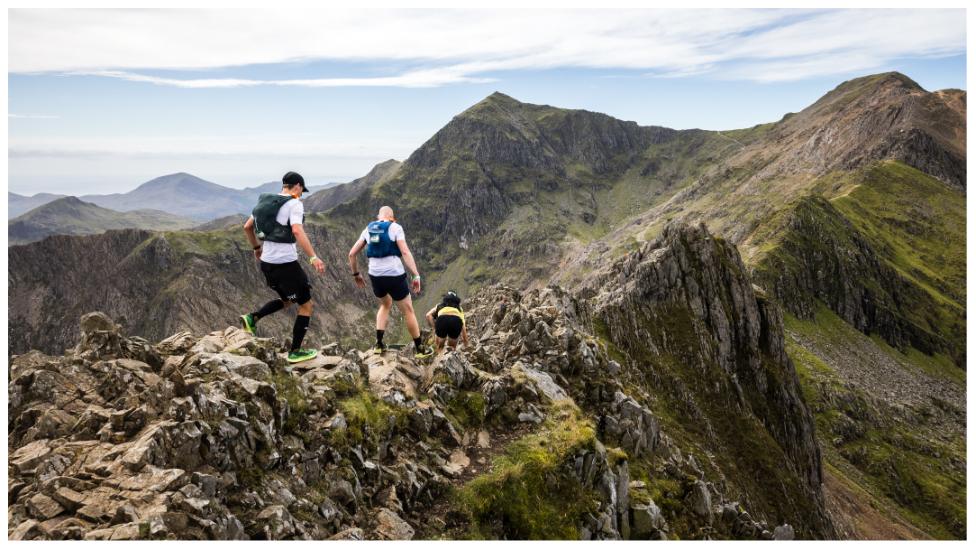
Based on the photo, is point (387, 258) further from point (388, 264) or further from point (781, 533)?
point (781, 533)

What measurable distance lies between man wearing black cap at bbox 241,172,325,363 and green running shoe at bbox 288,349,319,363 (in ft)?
5.67

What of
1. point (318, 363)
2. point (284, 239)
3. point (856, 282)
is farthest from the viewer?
point (856, 282)

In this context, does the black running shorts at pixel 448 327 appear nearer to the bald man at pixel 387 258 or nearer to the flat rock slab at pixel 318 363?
the bald man at pixel 387 258

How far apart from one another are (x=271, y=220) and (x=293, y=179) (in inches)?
55.5

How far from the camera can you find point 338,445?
49.9ft

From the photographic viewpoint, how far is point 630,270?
262 feet

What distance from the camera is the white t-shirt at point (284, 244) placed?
15.3 m

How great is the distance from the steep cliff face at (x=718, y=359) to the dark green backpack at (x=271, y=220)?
41600 mm

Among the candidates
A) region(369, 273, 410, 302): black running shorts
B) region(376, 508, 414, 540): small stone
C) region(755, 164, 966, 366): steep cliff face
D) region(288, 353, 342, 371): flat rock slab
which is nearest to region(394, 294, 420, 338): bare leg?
region(369, 273, 410, 302): black running shorts

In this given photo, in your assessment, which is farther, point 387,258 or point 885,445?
point 885,445

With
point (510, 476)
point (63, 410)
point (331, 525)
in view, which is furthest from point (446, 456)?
point (63, 410)

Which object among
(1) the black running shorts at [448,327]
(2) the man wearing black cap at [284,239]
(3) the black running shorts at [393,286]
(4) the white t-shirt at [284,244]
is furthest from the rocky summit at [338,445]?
(4) the white t-shirt at [284,244]

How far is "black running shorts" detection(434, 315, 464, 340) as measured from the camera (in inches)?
888

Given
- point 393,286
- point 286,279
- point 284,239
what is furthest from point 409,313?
point 284,239
